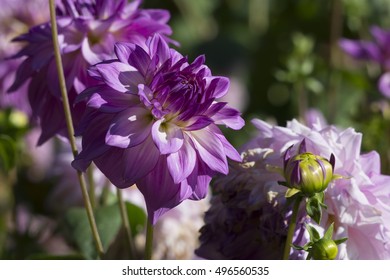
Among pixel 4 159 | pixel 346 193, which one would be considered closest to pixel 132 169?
pixel 346 193

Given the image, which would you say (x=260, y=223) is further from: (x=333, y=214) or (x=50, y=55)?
(x=50, y=55)

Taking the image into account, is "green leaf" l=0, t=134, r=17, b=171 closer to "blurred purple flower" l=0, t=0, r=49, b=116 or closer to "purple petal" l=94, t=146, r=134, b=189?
"blurred purple flower" l=0, t=0, r=49, b=116

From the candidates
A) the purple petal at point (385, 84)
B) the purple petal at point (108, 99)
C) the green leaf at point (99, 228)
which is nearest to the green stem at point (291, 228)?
the purple petal at point (108, 99)

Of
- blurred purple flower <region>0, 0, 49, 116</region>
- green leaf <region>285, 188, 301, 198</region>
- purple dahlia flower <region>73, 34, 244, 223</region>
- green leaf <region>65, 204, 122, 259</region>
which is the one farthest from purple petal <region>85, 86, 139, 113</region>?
blurred purple flower <region>0, 0, 49, 116</region>

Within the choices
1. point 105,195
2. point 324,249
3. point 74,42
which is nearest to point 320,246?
point 324,249

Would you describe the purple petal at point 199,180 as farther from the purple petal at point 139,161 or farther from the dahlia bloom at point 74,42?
the dahlia bloom at point 74,42
